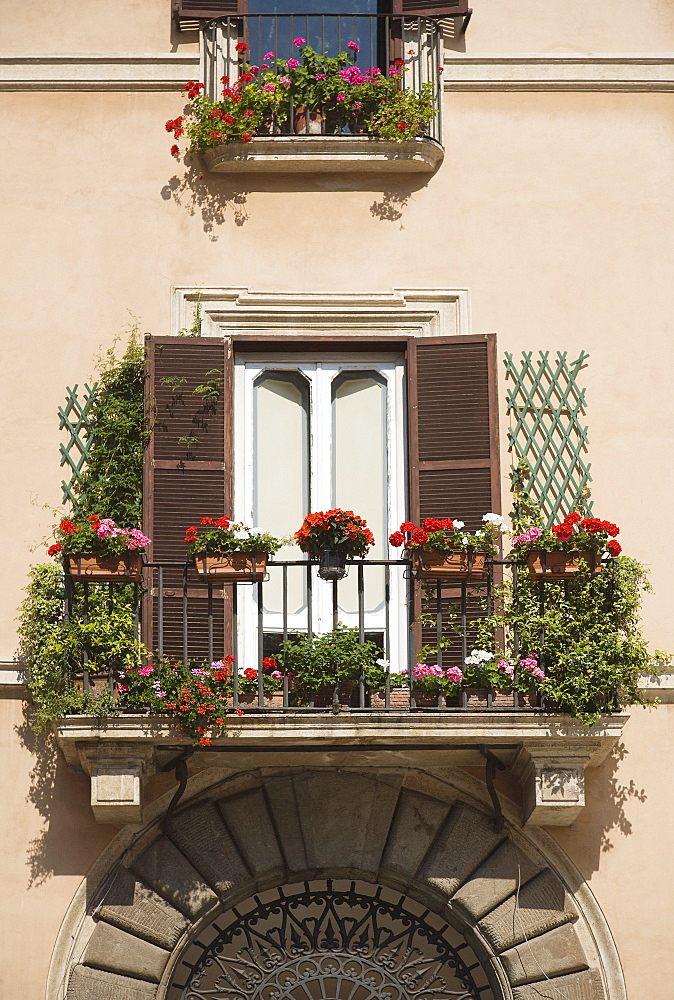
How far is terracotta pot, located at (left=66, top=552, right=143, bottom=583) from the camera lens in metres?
8.98

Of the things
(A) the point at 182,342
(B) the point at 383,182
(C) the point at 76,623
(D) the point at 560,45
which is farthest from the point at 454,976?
(D) the point at 560,45

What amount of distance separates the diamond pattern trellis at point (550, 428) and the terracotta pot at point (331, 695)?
1.63 meters

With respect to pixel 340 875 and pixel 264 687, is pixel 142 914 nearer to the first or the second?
pixel 340 875

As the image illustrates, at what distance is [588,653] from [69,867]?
9.63 ft

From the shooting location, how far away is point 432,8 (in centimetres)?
1067

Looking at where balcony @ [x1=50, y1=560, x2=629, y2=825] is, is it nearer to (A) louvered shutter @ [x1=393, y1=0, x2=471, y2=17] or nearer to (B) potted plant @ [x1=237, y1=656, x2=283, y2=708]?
(B) potted plant @ [x1=237, y1=656, x2=283, y2=708]

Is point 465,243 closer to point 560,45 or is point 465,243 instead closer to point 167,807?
point 560,45

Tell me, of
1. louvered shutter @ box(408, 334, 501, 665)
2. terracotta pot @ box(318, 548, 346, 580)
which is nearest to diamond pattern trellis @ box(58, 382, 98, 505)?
terracotta pot @ box(318, 548, 346, 580)

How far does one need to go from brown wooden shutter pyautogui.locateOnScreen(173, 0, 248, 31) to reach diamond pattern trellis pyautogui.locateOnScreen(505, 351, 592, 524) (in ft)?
9.04

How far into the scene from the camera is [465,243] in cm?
1042

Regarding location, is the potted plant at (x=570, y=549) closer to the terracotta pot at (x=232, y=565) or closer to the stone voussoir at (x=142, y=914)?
the terracotta pot at (x=232, y=565)

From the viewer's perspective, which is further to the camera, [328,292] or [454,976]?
[328,292]

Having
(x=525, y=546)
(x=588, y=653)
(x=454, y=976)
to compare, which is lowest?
(x=454, y=976)

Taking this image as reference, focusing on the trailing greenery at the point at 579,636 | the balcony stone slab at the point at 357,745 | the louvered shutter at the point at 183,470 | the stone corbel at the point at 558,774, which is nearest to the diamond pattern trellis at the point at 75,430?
the louvered shutter at the point at 183,470
